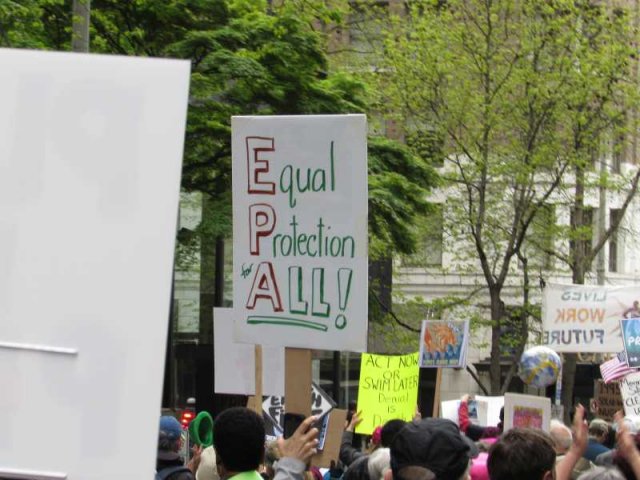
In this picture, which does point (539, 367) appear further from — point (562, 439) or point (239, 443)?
point (239, 443)

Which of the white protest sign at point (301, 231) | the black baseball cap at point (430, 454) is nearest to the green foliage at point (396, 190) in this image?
the white protest sign at point (301, 231)

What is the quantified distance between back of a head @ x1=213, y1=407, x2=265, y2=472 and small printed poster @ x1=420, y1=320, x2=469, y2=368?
971cm

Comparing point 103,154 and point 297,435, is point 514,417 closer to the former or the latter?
point 297,435

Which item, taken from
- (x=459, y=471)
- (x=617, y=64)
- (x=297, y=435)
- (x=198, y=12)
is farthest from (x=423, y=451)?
(x=617, y=64)

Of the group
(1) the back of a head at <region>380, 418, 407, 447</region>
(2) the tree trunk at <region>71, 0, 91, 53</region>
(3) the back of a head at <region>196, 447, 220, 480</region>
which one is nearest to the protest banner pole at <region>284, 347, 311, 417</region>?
(3) the back of a head at <region>196, 447, 220, 480</region>

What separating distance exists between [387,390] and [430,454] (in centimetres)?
864

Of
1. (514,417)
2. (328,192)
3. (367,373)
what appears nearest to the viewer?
(328,192)

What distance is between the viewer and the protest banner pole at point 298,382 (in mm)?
5121

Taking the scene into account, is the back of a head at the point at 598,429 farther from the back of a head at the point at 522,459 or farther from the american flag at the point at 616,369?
the back of a head at the point at 522,459

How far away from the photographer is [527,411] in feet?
31.5

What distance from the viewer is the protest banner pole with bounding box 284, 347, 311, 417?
512 centimetres

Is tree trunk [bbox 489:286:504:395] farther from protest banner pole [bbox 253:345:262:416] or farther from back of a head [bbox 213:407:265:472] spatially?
back of a head [bbox 213:407:265:472]

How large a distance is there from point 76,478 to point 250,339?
2.72 m

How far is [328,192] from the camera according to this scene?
5.94 m
